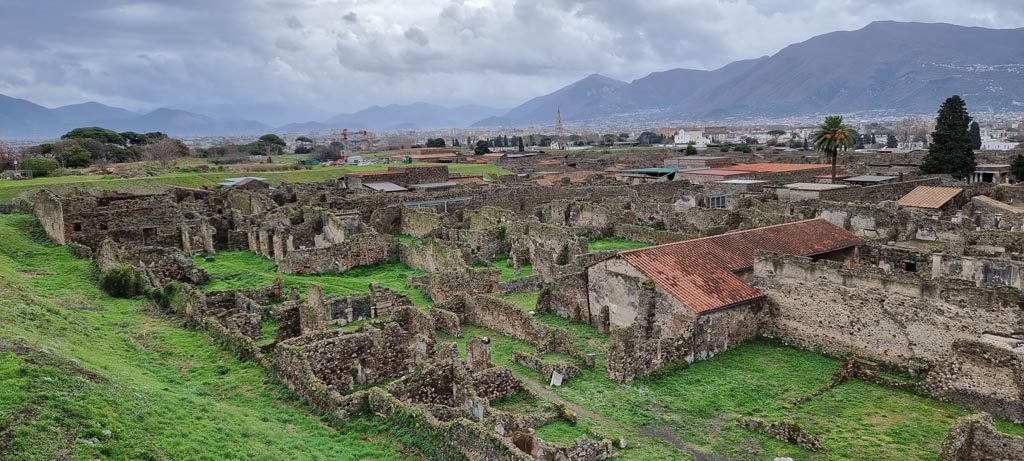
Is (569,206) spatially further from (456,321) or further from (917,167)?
(917,167)


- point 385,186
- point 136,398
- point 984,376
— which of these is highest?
point 385,186

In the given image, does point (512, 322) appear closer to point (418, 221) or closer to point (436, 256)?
point (436, 256)

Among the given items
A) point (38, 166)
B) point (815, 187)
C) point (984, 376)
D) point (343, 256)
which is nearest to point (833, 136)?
point (815, 187)

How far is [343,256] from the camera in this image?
29.5 m

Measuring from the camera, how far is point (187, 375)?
1421 centimetres

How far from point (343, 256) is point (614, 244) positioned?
1511 cm

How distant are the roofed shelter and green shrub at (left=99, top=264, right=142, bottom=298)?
14.8 m

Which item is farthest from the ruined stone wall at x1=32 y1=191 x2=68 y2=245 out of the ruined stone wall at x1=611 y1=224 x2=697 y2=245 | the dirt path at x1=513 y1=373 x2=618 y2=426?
the ruined stone wall at x1=611 y1=224 x2=697 y2=245

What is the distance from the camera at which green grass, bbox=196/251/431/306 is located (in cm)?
2434

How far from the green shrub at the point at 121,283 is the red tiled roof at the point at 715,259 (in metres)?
15.7

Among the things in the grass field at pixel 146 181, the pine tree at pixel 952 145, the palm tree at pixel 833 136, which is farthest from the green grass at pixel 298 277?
the pine tree at pixel 952 145

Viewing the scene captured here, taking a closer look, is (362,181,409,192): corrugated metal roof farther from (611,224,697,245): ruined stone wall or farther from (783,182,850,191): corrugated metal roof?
(783,182,850,191): corrugated metal roof

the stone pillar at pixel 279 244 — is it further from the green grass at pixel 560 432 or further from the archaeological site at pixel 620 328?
the green grass at pixel 560 432

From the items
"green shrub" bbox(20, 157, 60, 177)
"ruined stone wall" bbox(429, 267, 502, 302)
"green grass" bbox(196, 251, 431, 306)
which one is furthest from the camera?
"green shrub" bbox(20, 157, 60, 177)
